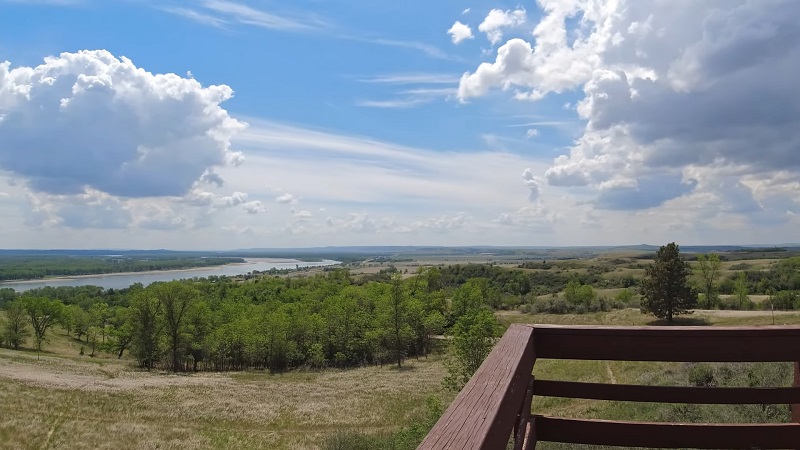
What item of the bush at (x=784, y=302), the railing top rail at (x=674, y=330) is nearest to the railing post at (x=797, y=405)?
the railing top rail at (x=674, y=330)

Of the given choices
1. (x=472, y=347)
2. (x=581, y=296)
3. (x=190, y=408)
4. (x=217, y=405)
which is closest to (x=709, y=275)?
(x=581, y=296)

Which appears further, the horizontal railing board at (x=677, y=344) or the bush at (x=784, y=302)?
the bush at (x=784, y=302)

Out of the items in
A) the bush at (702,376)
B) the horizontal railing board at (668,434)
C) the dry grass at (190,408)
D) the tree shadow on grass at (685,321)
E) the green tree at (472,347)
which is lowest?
the dry grass at (190,408)

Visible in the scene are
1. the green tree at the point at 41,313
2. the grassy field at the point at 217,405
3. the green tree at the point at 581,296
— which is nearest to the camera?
the grassy field at the point at 217,405

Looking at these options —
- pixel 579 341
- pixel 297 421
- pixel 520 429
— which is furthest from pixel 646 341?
pixel 297 421

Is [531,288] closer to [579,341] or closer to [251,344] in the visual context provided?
[251,344]

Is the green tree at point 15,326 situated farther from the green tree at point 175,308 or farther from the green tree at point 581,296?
the green tree at point 581,296

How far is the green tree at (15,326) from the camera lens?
6881 cm

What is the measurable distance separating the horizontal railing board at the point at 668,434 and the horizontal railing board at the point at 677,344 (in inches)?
14.1

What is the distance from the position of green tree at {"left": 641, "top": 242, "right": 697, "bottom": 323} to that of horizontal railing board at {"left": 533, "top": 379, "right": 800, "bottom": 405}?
57953 mm

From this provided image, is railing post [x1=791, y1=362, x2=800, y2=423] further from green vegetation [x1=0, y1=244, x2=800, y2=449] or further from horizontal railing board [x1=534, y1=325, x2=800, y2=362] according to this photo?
green vegetation [x1=0, y1=244, x2=800, y2=449]

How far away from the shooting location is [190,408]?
35312mm

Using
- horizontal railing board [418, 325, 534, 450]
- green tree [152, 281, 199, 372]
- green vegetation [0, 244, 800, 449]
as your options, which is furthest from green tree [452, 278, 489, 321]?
horizontal railing board [418, 325, 534, 450]

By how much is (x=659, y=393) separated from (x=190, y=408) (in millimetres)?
37958
